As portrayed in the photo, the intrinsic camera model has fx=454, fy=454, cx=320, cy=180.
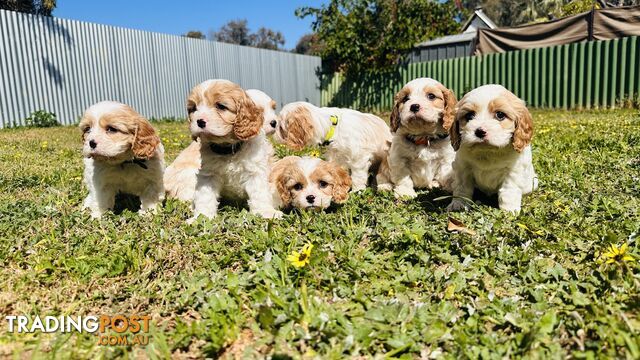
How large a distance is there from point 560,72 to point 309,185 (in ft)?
49.0

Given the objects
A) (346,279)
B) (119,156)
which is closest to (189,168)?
(119,156)

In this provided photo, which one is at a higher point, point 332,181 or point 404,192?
point 332,181

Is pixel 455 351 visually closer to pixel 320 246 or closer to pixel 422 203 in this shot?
pixel 320 246

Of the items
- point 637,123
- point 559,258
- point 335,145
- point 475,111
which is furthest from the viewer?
point 637,123

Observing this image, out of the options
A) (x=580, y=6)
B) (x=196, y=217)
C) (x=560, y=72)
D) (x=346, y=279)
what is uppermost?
(x=580, y=6)

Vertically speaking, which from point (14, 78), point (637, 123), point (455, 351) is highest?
point (14, 78)

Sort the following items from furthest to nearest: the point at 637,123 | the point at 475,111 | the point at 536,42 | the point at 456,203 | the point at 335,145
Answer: the point at 536,42
the point at 637,123
the point at 335,145
the point at 456,203
the point at 475,111

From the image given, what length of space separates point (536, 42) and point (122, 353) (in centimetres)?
1932

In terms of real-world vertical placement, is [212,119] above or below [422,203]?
above

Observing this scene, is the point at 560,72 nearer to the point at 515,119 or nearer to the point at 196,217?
the point at 515,119

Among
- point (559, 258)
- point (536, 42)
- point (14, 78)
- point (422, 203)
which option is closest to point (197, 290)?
point (559, 258)

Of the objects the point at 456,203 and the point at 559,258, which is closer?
the point at 559,258

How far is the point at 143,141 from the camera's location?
4383 mm

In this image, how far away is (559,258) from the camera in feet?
10.2
